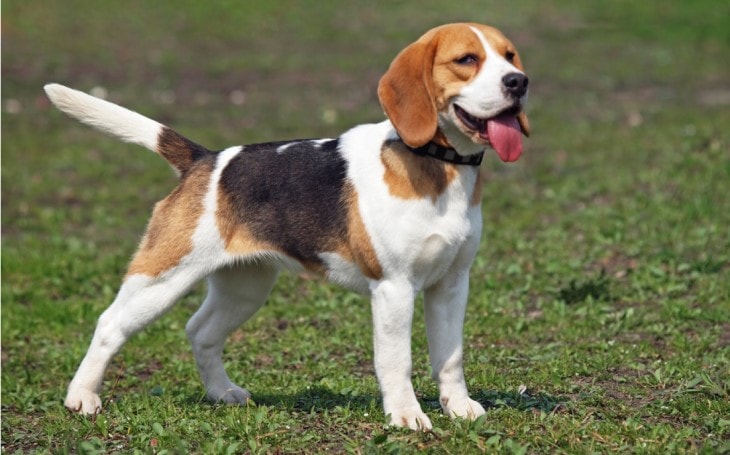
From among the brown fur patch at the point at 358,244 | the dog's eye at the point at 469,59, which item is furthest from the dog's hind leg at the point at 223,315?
the dog's eye at the point at 469,59

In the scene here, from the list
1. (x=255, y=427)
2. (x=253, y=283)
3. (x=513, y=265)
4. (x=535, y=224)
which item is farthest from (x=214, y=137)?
(x=255, y=427)

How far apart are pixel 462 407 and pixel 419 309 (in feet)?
9.46

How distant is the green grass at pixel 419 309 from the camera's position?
591cm

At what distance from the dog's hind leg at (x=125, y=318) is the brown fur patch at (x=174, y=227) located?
0.20 feet

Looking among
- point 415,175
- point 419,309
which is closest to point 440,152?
point 415,175

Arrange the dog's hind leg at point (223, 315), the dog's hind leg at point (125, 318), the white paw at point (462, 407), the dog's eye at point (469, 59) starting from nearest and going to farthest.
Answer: the dog's eye at point (469, 59) < the white paw at point (462, 407) < the dog's hind leg at point (125, 318) < the dog's hind leg at point (223, 315)

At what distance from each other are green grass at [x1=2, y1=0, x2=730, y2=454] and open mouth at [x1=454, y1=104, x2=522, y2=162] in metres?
1.26

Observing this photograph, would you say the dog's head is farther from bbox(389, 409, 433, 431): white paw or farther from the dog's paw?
the dog's paw

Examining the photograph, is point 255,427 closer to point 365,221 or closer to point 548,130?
point 365,221

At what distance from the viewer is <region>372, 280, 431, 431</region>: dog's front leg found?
569 centimetres

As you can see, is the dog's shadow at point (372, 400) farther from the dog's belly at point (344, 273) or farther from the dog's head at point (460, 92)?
the dog's head at point (460, 92)

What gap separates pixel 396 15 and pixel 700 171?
14.5 meters

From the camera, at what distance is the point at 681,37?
895 inches

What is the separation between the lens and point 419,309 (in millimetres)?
8781
